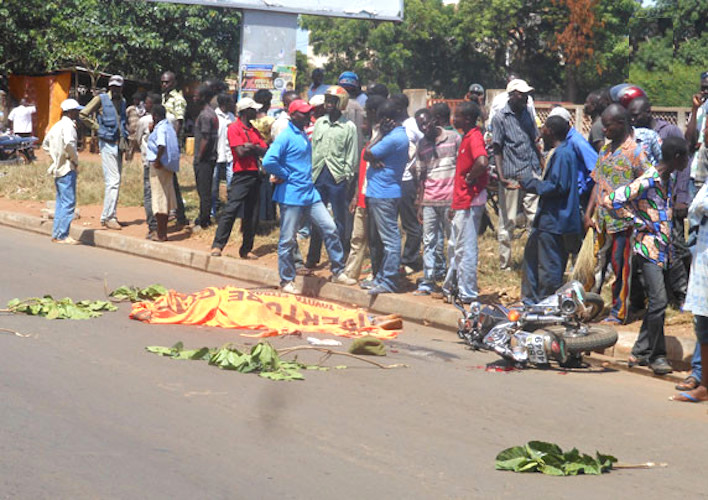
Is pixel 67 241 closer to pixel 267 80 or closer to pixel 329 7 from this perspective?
pixel 267 80

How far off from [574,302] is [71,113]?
8.10 meters

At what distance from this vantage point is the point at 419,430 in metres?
6.02

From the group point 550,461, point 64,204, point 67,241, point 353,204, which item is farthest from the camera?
point 67,241

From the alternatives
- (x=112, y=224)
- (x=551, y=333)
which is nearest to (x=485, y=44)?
(x=112, y=224)

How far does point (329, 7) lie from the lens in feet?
53.6

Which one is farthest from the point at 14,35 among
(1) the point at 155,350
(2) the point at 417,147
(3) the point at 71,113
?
(1) the point at 155,350

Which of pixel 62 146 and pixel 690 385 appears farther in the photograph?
pixel 62 146

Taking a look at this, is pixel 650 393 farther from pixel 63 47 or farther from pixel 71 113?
pixel 63 47

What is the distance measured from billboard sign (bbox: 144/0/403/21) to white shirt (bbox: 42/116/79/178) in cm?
281

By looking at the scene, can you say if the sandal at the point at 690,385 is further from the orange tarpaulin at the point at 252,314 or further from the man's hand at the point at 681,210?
the man's hand at the point at 681,210

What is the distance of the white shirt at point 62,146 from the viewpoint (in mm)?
13609

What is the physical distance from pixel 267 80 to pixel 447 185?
5695 millimetres

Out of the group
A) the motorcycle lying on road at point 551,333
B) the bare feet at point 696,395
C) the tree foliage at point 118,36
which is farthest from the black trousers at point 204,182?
the tree foliage at point 118,36

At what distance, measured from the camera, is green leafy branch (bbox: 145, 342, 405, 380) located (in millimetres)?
7219
